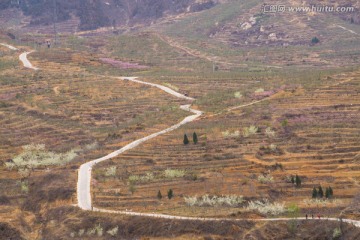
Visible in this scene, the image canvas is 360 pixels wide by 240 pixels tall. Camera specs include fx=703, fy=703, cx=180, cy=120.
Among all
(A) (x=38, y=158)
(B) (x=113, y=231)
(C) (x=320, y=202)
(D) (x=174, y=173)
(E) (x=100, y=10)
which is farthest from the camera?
(E) (x=100, y=10)

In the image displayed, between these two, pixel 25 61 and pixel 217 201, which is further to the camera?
pixel 25 61

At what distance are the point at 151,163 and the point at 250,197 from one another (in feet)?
29.3

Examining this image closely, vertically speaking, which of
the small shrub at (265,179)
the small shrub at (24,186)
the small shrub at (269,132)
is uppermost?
the small shrub at (269,132)

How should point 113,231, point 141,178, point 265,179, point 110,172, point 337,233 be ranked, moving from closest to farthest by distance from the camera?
1. point 337,233
2. point 113,231
3. point 265,179
4. point 141,178
5. point 110,172

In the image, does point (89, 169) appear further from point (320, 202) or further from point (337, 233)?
point (337, 233)

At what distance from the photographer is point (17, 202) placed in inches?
1665

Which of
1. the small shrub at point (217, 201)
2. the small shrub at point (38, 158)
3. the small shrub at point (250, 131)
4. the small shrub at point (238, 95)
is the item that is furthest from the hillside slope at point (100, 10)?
the small shrub at point (217, 201)

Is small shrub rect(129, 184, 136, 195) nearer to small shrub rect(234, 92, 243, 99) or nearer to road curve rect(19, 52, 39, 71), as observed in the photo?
small shrub rect(234, 92, 243, 99)

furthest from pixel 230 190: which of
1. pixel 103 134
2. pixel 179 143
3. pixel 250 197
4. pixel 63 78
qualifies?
pixel 63 78

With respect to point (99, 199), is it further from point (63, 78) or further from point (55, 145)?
point (63, 78)

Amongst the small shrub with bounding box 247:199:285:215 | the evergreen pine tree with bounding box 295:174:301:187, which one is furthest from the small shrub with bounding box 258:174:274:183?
the small shrub with bounding box 247:199:285:215

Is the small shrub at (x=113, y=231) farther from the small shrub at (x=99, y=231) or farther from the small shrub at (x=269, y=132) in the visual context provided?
the small shrub at (x=269, y=132)

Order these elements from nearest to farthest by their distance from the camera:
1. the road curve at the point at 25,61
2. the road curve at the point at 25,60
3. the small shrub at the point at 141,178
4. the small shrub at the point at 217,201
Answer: the small shrub at the point at 217,201, the small shrub at the point at 141,178, the road curve at the point at 25,61, the road curve at the point at 25,60

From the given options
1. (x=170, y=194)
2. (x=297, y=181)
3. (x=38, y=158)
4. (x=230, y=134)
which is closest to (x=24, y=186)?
(x=38, y=158)
